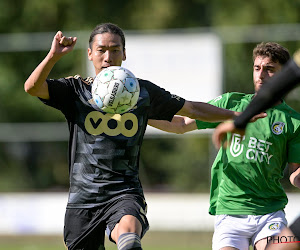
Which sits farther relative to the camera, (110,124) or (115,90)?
(110,124)

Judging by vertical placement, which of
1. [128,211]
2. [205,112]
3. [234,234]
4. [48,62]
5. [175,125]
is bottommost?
[234,234]

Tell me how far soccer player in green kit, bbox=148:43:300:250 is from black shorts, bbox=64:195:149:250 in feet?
2.45

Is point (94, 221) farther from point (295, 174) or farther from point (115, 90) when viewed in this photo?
point (295, 174)

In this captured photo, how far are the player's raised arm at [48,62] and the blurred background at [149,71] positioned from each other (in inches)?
298

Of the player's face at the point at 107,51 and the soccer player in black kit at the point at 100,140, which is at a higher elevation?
the player's face at the point at 107,51

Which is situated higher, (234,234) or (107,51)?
(107,51)

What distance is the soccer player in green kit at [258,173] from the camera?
18.1 feet

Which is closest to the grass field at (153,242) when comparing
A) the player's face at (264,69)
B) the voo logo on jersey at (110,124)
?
the player's face at (264,69)

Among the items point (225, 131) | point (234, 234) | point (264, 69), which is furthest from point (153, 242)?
point (225, 131)

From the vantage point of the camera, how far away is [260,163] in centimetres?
559

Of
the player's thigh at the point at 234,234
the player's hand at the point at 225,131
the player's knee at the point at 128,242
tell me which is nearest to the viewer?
the player's hand at the point at 225,131

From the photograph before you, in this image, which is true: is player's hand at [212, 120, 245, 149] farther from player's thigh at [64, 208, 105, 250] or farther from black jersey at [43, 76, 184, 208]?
player's thigh at [64, 208, 105, 250]

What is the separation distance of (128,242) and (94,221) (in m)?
0.57

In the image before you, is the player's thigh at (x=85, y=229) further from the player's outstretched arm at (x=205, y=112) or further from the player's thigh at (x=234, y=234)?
the player's outstretched arm at (x=205, y=112)
